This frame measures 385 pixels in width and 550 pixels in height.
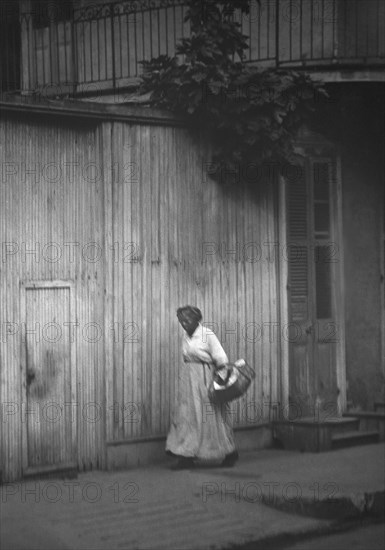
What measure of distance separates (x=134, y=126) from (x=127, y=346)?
2298 millimetres

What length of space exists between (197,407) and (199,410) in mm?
36

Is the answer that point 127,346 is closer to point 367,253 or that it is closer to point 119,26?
point 367,253

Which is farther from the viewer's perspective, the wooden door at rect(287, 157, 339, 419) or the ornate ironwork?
the ornate ironwork

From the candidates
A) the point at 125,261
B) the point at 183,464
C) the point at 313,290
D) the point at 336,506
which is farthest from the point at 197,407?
the point at 313,290

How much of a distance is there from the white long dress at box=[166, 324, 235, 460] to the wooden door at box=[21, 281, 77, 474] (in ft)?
3.58

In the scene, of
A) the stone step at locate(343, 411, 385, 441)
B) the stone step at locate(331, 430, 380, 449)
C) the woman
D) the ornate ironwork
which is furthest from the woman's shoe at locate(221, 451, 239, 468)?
the ornate ironwork

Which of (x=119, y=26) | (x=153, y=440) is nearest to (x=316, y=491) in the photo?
(x=153, y=440)

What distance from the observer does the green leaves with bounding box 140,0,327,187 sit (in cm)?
1196

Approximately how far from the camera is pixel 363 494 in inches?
387

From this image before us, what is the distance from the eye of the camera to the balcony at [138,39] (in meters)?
13.6

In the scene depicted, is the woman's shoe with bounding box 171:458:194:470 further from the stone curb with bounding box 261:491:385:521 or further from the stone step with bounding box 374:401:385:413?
the stone step with bounding box 374:401:385:413

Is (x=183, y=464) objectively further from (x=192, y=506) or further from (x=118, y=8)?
(x=118, y=8)

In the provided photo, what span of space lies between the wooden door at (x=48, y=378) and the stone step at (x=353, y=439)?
326cm

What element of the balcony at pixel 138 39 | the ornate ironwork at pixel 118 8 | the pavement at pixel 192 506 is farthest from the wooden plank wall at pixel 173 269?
the ornate ironwork at pixel 118 8
